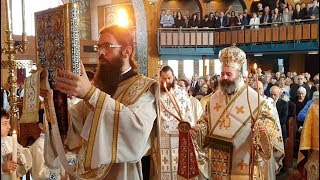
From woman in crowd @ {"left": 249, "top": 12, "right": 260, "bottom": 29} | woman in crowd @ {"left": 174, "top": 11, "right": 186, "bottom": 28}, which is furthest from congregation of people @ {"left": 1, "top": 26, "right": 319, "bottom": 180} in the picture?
woman in crowd @ {"left": 174, "top": 11, "right": 186, "bottom": 28}

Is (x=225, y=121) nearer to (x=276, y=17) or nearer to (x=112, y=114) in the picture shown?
(x=112, y=114)

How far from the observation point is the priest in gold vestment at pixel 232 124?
4.52 metres

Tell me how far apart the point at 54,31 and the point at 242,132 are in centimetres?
249

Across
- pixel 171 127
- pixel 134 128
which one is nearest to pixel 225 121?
pixel 171 127

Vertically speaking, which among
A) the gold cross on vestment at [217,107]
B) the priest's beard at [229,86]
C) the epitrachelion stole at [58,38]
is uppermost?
the epitrachelion stole at [58,38]

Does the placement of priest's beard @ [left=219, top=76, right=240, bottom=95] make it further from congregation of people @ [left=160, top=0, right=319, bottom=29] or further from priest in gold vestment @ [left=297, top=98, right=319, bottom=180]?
congregation of people @ [left=160, top=0, right=319, bottom=29]

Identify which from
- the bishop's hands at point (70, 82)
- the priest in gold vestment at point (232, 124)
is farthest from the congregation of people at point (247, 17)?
the bishop's hands at point (70, 82)

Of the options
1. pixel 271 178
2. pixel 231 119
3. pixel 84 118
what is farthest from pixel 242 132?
pixel 84 118

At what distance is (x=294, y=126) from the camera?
23.9 feet

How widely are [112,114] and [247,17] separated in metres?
17.9

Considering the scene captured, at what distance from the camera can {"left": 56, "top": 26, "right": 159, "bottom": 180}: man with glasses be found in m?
2.63

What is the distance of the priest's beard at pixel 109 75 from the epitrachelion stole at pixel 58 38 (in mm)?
414

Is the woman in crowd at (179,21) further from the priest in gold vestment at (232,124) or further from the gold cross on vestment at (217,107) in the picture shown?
the gold cross on vestment at (217,107)

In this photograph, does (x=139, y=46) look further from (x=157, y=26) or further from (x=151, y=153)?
(x=151, y=153)
